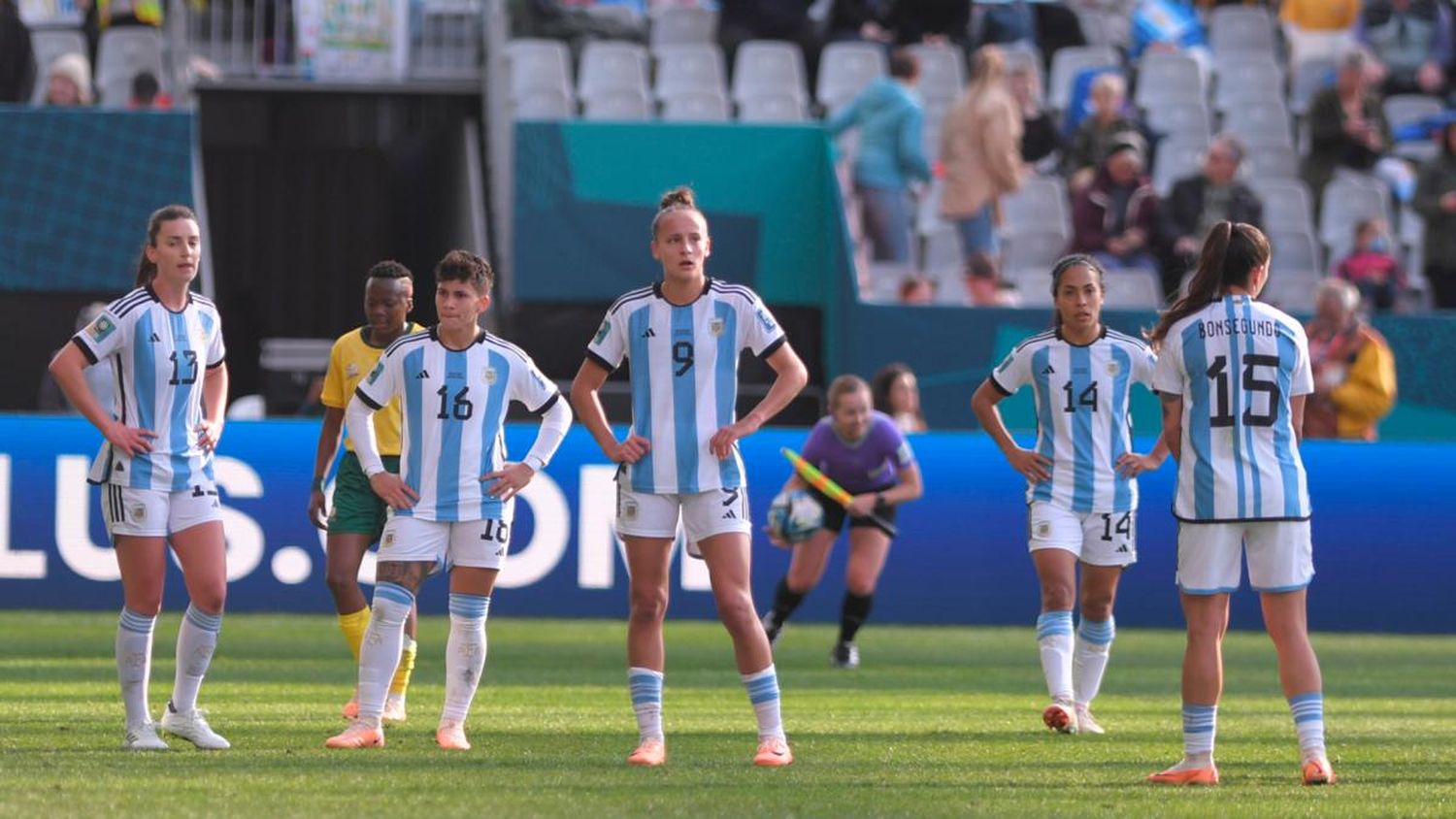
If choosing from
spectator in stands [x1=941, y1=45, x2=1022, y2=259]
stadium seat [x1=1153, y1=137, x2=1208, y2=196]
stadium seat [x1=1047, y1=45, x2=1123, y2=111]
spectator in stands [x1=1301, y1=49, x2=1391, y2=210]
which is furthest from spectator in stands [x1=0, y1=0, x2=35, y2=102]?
spectator in stands [x1=1301, y1=49, x2=1391, y2=210]

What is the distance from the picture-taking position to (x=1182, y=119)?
24.4 metres

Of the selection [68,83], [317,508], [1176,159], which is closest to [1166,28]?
[1176,159]

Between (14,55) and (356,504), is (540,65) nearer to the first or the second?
(14,55)

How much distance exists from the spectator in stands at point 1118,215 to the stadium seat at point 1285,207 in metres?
1.96

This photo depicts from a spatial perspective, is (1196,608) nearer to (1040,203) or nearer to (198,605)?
(198,605)

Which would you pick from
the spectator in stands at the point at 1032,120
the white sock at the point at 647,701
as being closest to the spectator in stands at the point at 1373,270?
the spectator in stands at the point at 1032,120

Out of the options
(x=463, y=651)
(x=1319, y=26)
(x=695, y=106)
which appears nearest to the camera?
(x=463, y=651)

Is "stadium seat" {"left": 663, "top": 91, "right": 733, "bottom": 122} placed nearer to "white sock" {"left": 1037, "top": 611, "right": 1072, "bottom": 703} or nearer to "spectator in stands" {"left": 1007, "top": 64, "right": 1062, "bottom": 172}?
"spectator in stands" {"left": 1007, "top": 64, "right": 1062, "bottom": 172}

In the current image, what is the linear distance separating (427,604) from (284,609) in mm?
992

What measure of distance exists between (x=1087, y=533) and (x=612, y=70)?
42.3ft

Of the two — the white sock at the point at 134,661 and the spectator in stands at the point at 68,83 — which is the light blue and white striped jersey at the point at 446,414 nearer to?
the white sock at the point at 134,661

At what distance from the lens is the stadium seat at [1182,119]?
2428cm

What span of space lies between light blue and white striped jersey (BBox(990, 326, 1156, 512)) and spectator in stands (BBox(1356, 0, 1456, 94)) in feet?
50.4

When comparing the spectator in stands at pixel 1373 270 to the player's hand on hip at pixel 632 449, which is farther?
the spectator in stands at pixel 1373 270
